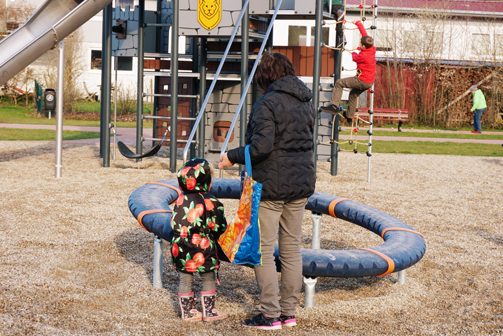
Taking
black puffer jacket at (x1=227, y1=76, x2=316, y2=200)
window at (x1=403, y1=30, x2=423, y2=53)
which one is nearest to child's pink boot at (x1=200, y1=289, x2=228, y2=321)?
black puffer jacket at (x1=227, y1=76, x2=316, y2=200)

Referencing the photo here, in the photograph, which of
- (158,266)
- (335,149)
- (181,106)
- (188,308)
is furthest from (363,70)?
(188,308)

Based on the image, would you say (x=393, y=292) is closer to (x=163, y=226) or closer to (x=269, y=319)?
(x=269, y=319)

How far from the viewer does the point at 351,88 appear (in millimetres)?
8930

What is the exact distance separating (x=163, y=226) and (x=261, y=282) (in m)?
0.92

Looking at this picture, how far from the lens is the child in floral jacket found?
135 inches

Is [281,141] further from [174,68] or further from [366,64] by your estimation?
[174,68]

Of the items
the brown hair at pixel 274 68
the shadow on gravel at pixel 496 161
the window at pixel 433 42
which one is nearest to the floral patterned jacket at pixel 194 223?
the brown hair at pixel 274 68

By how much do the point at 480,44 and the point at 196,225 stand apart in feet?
83.4

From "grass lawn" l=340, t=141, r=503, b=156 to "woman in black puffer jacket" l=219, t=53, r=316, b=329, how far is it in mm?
10698

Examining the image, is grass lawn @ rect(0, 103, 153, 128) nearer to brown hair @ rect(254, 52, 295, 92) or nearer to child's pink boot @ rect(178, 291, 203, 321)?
child's pink boot @ rect(178, 291, 203, 321)

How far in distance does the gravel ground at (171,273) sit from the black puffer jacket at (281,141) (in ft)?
3.01

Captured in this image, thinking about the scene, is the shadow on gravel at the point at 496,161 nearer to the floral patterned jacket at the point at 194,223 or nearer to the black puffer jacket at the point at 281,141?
the black puffer jacket at the point at 281,141

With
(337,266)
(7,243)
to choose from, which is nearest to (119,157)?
(7,243)

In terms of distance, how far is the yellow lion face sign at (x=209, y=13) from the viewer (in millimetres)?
8867
